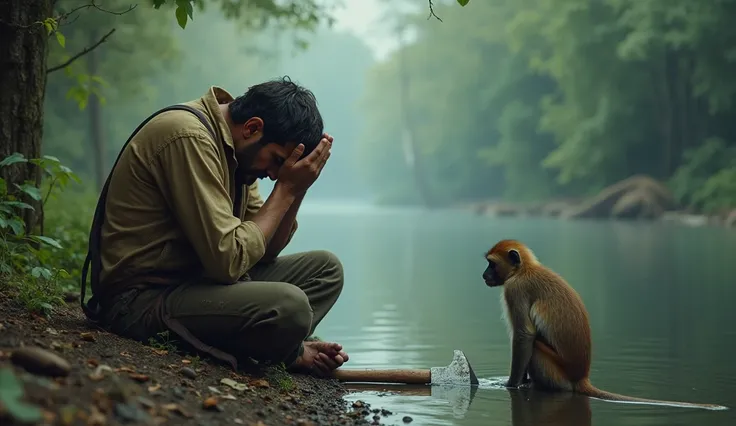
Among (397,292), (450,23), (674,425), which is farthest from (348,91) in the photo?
(674,425)

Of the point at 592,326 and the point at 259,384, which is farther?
the point at 592,326

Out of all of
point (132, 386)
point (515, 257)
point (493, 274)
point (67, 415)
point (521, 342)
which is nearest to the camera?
point (67, 415)

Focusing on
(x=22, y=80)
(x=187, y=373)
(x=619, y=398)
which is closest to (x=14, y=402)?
(x=187, y=373)

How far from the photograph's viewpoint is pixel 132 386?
13.4 feet

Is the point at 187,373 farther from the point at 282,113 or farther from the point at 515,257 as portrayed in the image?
the point at 515,257

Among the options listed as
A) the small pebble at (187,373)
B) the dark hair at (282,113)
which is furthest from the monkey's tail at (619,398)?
the small pebble at (187,373)

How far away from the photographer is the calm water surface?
544cm

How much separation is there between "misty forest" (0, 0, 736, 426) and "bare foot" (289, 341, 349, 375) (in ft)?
2.88

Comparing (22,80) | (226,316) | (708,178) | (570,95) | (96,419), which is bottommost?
(96,419)

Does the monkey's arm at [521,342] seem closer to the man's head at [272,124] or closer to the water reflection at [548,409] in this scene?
the water reflection at [548,409]

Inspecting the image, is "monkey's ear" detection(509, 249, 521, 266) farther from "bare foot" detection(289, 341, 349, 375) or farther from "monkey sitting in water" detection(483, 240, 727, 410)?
"bare foot" detection(289, 341, 349, 375)

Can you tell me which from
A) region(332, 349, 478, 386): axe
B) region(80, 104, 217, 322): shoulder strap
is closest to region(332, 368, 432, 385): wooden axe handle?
region(332, 349, 478, 386): axe

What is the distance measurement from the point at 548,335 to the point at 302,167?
1.81 metres

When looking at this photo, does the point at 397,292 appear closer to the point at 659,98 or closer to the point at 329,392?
the point at 329,392
